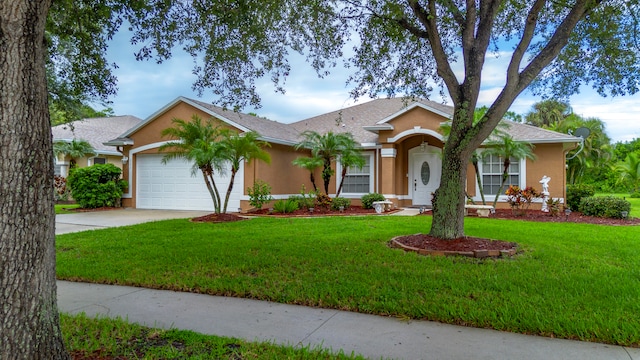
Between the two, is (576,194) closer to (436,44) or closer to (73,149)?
(436,44)

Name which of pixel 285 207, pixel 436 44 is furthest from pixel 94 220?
pixel 436 44

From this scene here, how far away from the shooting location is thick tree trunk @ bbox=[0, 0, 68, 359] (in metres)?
2.52

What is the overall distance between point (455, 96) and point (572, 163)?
73.4 ft

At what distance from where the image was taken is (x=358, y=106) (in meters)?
22.4

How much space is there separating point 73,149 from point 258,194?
12.0 m

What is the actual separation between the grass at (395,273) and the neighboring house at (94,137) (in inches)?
570

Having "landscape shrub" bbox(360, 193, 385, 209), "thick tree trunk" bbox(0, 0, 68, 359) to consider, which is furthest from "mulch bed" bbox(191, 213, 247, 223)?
"thick tree trunk" bbox(0, 0, 68, 359)

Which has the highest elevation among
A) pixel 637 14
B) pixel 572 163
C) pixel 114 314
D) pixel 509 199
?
pixel 637 14

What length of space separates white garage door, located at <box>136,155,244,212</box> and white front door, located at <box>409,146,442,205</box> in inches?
294

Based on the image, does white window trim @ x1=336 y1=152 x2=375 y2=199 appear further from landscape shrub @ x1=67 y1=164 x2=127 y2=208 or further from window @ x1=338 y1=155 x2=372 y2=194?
landscape shrub @ x1=67 y1=164 x2=127 y2=208

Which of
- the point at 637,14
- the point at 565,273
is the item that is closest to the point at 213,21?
the point at 565,273

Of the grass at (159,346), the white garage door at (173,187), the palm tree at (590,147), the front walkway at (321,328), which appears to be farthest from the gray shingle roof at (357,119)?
the grass at (159,346)

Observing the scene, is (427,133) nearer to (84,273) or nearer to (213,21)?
(213,21)

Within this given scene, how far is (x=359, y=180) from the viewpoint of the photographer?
17688 mm
